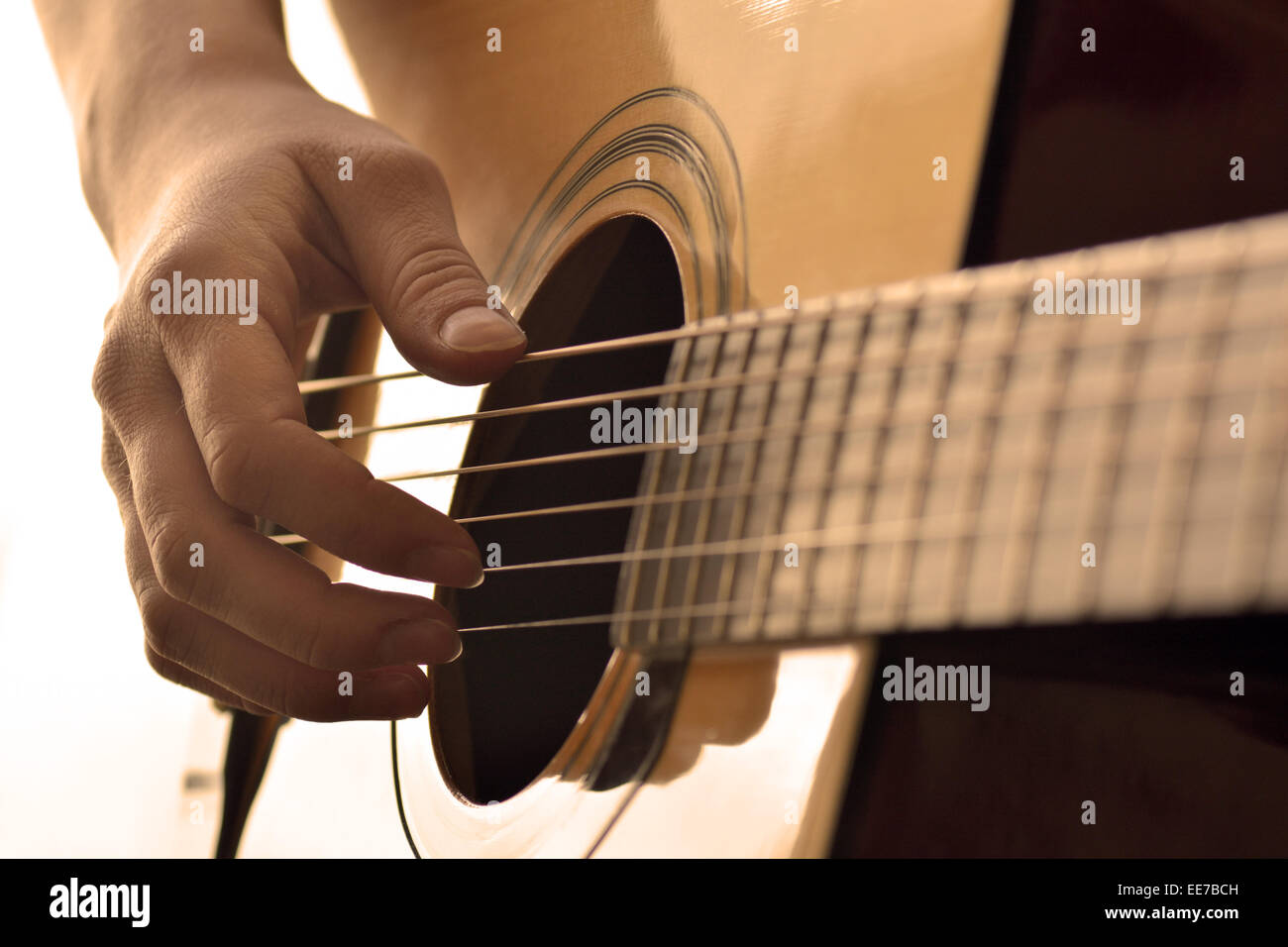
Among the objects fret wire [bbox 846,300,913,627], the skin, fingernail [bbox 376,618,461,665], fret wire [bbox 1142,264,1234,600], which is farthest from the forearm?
fret wire [bbox 1142,264,1234,600]

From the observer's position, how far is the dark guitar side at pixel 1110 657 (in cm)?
38

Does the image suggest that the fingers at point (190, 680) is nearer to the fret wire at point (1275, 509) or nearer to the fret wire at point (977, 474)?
the fret wire at point (977, 474)

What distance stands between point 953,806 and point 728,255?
0.98ft

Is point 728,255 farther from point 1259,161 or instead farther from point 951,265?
point 1259,161

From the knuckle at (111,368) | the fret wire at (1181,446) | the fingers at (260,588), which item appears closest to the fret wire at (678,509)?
Answer: the fingers at (260,588)

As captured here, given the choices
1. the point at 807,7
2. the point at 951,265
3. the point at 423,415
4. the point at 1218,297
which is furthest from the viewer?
the point at 423,415

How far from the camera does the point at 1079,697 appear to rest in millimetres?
399

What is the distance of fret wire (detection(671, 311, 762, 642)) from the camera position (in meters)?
A: 0.49

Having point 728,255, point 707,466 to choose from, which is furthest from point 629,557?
point 728,255

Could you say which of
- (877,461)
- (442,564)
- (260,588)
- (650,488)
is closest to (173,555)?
(260,588)

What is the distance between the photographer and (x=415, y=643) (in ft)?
1.70

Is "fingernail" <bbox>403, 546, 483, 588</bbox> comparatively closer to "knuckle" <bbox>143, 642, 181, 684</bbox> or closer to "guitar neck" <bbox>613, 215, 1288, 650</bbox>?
"guitar neck" <bbox>613, 215, 1288, 650</bbox>

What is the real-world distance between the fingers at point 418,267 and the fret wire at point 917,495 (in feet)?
0.68

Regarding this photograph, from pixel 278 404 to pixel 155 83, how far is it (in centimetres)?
40
